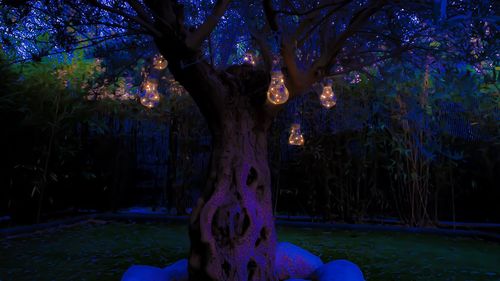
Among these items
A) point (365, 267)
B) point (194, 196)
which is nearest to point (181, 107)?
point (194, 196)

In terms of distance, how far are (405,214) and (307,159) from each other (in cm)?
180

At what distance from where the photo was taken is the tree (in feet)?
8.04

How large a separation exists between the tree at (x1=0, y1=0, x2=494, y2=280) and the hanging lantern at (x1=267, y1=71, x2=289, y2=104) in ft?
0.42

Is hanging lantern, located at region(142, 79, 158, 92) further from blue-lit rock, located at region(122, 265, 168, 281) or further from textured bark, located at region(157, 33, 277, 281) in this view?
blue-lit rock, located at region(122, 265, 168, 281)

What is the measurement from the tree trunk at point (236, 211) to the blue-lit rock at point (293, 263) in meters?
0.35

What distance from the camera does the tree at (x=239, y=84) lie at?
245cm

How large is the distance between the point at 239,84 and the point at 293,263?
1408 mm

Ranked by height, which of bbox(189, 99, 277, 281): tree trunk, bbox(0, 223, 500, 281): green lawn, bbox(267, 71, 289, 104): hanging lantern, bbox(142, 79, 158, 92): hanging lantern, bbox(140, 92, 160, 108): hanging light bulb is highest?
bbox(142, 79, 158, 92): hanging lantern

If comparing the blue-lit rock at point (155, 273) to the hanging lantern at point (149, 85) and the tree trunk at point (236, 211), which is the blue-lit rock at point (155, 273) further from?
the hanging lantern at point (149, 85)

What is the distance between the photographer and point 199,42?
238 centimetres

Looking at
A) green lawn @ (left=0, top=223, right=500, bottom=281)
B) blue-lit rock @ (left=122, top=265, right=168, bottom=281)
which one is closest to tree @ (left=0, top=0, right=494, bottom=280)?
blue-lit rock @ (left=122, top=265, right=168, bottom=281)

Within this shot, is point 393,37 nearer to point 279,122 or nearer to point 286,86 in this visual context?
point 286,86

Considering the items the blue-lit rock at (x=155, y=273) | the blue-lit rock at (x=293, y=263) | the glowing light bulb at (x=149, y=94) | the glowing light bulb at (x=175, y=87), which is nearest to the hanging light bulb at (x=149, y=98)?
the glowing light bulb at (x=149, y=94)

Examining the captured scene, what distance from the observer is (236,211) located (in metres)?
2.69
